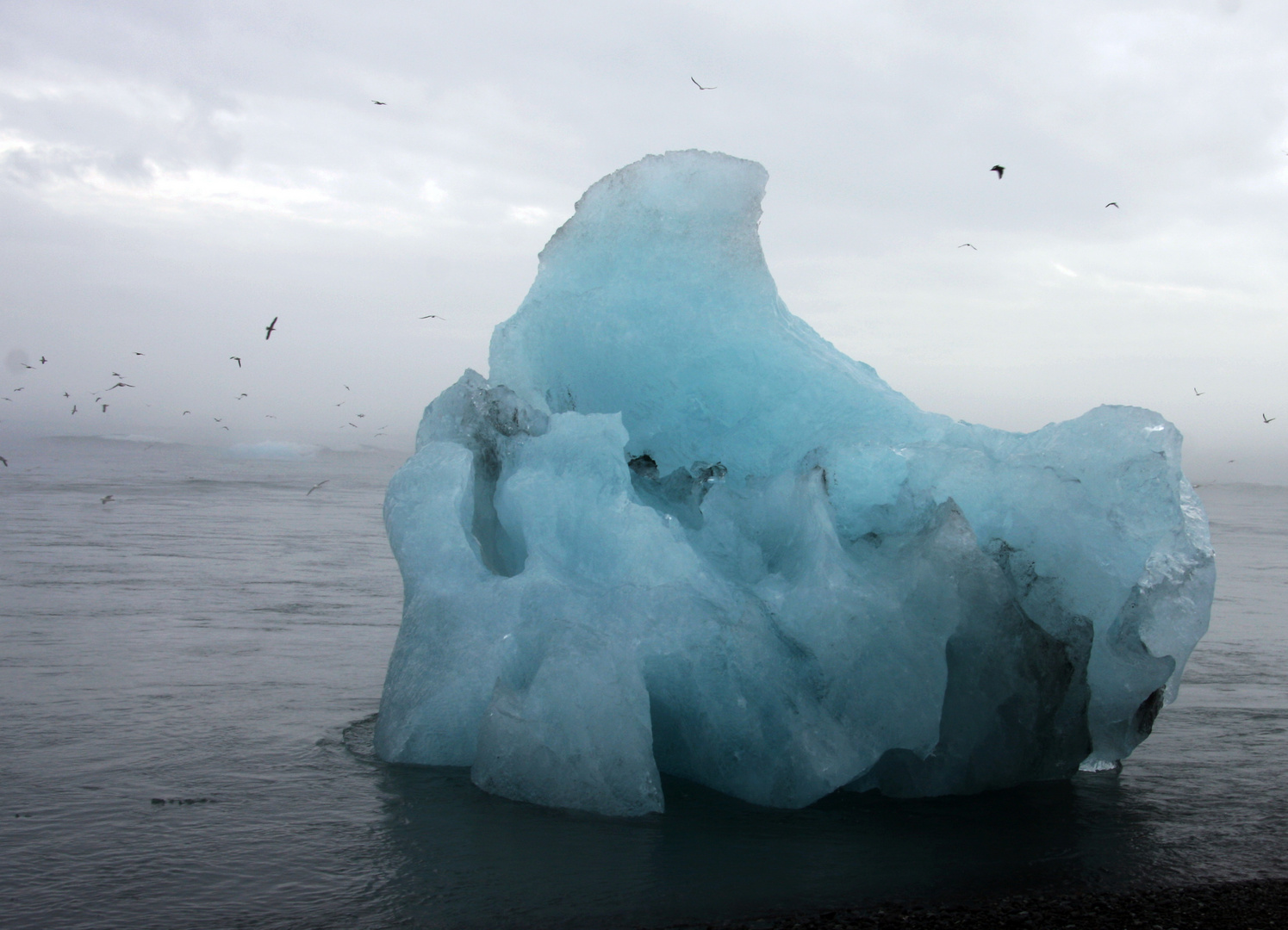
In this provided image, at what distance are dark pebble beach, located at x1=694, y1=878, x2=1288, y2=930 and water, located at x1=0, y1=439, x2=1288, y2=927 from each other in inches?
4.4

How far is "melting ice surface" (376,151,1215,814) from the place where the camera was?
4.83 meters

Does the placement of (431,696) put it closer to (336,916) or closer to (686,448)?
(336,916)

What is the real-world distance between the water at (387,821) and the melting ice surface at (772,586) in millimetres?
251

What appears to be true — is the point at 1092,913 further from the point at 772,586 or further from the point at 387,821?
the point at 387,821

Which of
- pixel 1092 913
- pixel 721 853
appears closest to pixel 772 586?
pixel 721 853

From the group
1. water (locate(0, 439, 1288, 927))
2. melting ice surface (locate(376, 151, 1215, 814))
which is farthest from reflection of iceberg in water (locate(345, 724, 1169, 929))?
melting ice surface (locate(376, 151, 1215, 814))

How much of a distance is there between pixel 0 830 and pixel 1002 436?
536 cm

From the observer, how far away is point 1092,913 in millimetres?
3703

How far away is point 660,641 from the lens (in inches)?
191

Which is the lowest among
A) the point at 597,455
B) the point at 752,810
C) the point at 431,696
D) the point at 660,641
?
the point at 752,810

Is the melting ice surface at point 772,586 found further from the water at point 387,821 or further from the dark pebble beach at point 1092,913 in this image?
the dark pebble beach at point 1092,913

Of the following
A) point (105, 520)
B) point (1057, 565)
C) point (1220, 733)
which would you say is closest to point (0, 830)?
point (1057, 565)

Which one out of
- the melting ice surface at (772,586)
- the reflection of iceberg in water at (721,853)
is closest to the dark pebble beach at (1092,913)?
the reflection of iceberg in water at (721,853)

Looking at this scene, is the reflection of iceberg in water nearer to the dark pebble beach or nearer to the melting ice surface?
the dark pebble beach
